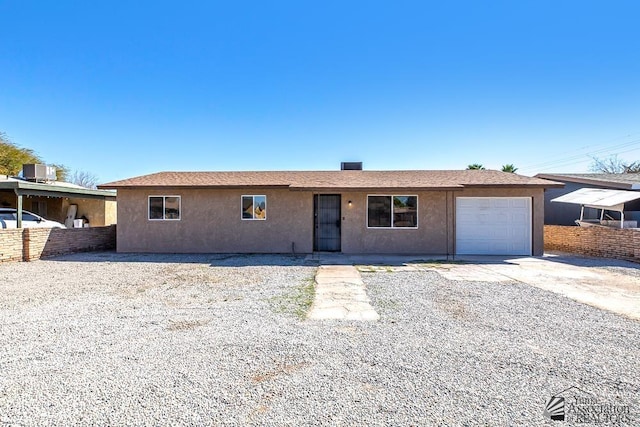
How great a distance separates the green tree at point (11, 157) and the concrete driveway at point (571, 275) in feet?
90.9

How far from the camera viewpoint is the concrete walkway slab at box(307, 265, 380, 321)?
4871mm

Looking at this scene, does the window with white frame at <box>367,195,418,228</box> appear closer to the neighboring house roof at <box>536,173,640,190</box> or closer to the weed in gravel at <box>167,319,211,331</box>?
the weed in gravel at <box>167,319,211,331</box>

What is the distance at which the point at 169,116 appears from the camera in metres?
16.7

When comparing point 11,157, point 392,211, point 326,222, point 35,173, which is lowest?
point 326,222

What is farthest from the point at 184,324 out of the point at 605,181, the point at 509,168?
the point at 509,168

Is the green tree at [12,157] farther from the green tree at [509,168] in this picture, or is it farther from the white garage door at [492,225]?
the green tree at [509,168]

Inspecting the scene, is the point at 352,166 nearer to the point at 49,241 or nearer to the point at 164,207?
the point at 164,207

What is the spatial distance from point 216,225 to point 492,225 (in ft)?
32.5

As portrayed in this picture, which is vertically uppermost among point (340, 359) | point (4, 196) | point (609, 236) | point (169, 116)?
point (169, 116)

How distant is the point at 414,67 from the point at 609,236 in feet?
28.9

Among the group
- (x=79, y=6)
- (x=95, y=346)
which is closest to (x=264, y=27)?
(x=79, y=6)

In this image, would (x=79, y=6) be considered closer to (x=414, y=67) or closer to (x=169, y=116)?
(x=169, y=116)

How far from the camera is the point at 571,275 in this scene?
7879mm

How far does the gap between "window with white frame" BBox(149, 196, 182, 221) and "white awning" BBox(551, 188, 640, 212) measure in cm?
1509
